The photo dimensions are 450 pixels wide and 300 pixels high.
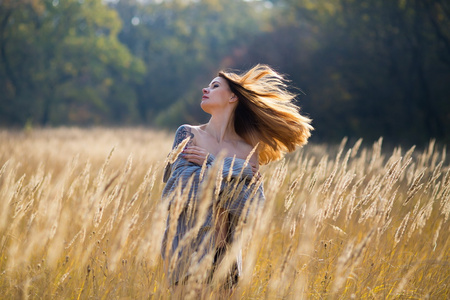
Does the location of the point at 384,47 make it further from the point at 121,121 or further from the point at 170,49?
the point at 121,121

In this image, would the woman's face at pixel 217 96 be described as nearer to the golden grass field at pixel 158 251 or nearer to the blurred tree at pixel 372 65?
the golden grass field at pixel 158 251

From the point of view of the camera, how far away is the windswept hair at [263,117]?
326 cm

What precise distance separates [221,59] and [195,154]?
2232 centimetres

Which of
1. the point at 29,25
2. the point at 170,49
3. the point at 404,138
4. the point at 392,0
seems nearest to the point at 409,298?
the point at 404,138

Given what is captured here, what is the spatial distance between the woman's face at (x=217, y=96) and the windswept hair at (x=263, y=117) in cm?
5

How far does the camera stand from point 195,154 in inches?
110

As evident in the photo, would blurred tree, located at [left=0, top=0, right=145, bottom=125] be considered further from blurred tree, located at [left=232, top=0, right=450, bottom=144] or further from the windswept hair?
the windswept hair

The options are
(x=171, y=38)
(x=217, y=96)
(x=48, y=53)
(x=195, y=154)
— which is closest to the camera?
(x=195, y=154)

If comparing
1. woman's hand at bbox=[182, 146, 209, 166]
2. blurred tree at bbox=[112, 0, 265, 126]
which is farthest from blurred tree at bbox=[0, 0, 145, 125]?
woman's hand at bbox=[182, 146, 209, 166]

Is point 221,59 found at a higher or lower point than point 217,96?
lower

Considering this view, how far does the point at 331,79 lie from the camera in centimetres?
1805

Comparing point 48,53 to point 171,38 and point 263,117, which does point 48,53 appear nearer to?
point 171,38

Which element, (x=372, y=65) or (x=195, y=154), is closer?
(x=195, y=154)

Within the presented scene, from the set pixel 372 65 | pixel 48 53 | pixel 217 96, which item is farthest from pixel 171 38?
pixel 217 96
